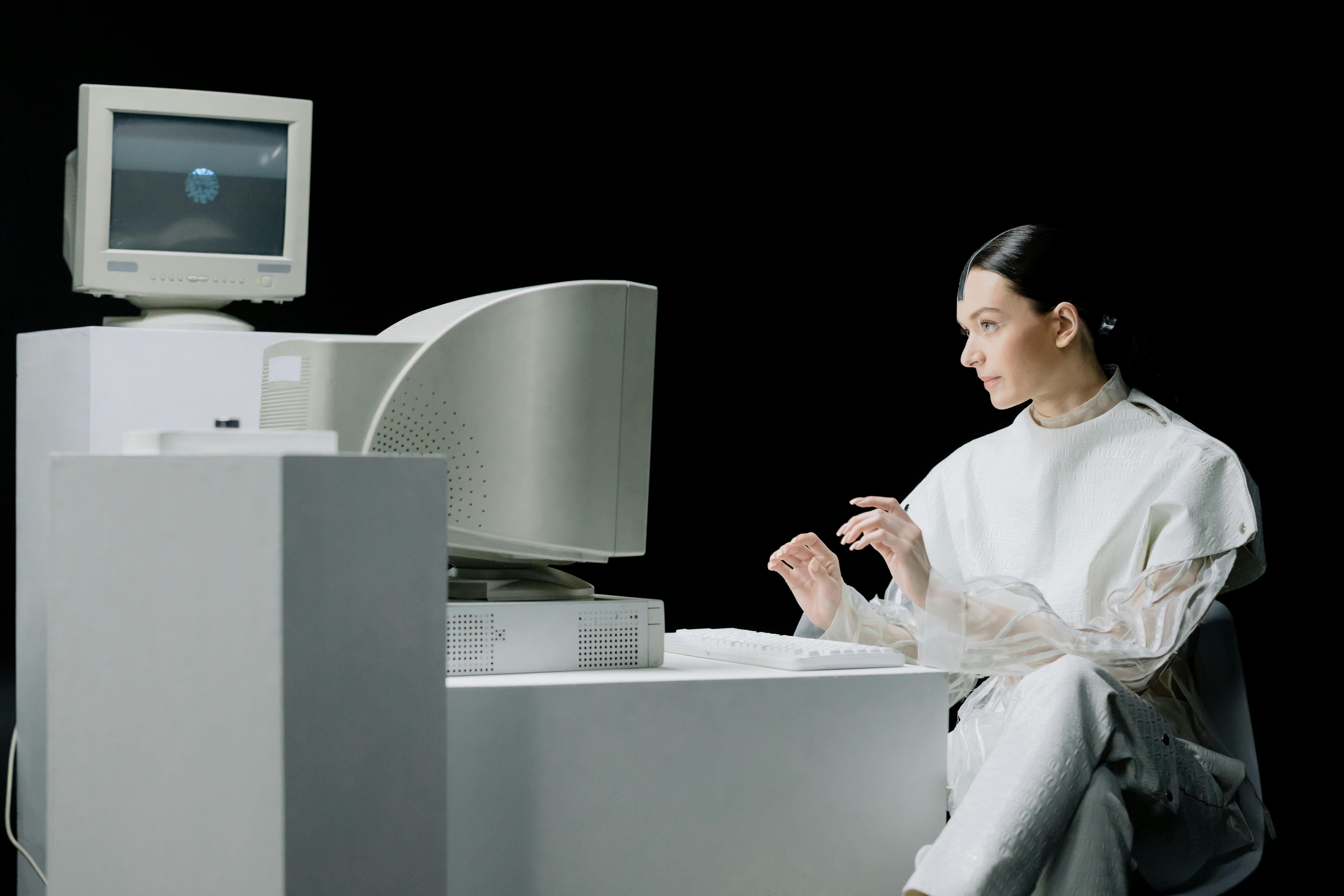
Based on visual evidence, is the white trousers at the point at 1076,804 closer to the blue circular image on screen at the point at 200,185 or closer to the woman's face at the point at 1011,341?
the woman's face at the point at 1011,341

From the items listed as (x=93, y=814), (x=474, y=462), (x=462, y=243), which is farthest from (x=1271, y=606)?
(x=93, y=814)

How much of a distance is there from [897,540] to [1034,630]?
0.80ft

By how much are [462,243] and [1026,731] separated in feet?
6.57

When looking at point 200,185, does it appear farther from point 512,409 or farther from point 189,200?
point 512,409

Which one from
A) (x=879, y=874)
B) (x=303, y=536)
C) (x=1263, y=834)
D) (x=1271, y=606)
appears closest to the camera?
(x=303, y=536)

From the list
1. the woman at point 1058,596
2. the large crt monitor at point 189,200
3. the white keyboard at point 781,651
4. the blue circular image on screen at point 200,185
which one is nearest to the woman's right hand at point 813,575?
the woman at point 1058,596

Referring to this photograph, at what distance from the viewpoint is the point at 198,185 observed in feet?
7.34

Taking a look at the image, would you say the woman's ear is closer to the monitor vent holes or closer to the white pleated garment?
the white pleated garment

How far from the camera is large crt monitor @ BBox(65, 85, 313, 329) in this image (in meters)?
2.18

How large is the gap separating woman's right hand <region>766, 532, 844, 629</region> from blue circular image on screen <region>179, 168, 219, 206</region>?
3.77ft

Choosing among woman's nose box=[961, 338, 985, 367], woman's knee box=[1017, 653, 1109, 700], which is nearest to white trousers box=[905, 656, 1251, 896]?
woman's knee box=[1017, 653, 1109, 700]

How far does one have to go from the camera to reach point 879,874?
1735 mm

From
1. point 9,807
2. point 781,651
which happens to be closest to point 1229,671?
point 781,651

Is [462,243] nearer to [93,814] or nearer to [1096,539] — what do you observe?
[1096,539]
